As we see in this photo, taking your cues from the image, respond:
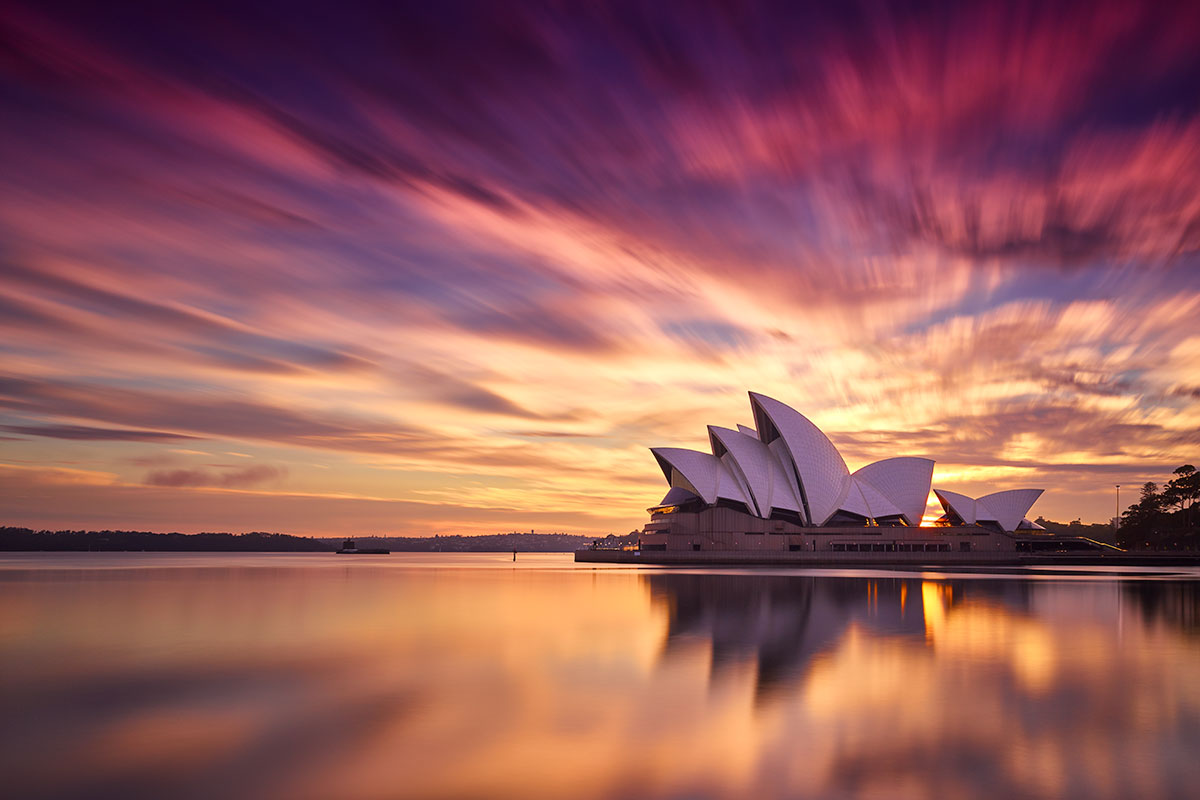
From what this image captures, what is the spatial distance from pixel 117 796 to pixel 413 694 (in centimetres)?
560

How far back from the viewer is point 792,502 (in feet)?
256

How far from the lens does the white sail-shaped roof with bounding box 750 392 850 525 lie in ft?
249

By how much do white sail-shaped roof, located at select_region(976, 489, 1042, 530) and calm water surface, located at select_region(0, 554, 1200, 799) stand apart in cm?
6355

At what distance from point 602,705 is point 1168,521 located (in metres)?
100

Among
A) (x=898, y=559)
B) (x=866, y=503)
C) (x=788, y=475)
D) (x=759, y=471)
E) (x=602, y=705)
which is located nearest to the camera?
(x=602, y=705)

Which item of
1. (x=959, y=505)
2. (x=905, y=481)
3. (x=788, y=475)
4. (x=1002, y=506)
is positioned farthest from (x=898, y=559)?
Answer: (x=1002, y=506)

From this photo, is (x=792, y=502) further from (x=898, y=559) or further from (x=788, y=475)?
(x=898, y=559)

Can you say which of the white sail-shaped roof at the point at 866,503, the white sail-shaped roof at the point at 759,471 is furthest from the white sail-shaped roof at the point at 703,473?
the white sail-shaped roof at the point at 866,503

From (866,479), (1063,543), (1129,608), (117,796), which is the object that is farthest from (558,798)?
(1063,543)

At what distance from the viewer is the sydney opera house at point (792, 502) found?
77062 millimetres

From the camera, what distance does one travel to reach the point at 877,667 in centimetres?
1608

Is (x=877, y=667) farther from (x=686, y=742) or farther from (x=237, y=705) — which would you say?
(x=237, y=705)

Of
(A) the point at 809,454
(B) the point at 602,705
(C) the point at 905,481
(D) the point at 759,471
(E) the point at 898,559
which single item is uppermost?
(A) the point at 809,454

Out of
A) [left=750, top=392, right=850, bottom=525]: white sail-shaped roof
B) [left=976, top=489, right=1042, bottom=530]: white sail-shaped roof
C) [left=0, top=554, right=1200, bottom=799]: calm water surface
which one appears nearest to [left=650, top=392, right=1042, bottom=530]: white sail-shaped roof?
[left=750, top=392, right=850, bottom=525]: white sail-shaped roof
